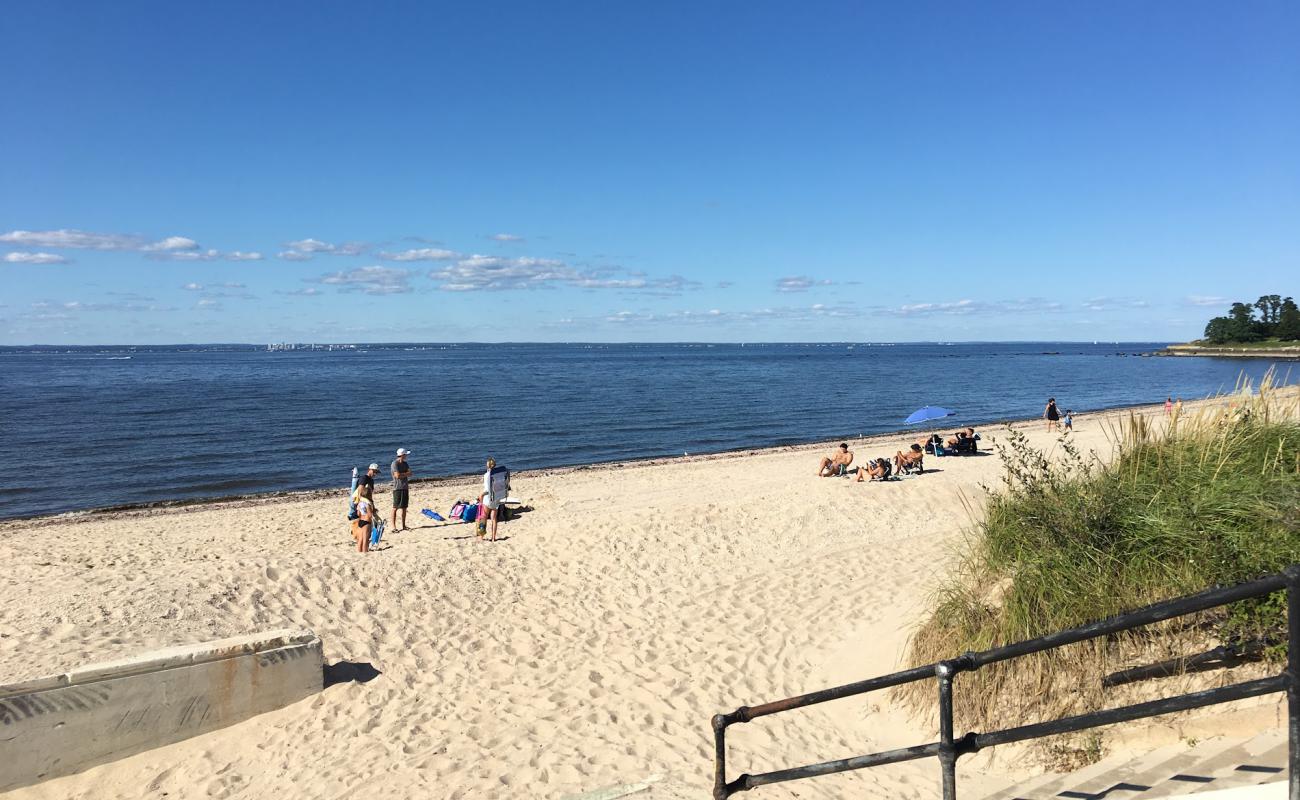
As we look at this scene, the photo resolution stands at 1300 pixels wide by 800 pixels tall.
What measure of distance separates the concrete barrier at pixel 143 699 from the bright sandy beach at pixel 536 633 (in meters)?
0.16

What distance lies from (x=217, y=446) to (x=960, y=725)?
3068cm

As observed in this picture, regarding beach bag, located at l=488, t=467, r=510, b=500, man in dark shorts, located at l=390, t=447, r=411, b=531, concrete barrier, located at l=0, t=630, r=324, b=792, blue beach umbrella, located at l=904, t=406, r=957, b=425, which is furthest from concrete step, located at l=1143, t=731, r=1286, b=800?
blue beach umbrella, located at l=904, t=406, r=957, b=425

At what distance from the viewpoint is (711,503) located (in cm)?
1549

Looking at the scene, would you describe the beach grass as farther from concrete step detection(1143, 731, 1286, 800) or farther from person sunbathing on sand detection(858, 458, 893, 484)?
person sunbathing on sand detection(858, 458, 893, 484)

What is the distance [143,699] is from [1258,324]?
509 feet

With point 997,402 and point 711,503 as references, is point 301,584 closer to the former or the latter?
point 711,503

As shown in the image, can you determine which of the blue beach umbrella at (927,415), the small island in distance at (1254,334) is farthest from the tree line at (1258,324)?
the blue beach umbrella at (927,415)

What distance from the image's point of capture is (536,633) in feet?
31.6

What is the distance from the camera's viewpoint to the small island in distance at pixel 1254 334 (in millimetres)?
112562

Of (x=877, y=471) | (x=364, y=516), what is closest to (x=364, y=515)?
(x=364, y=516)

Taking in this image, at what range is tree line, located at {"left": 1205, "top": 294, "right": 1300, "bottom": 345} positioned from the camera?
389ft

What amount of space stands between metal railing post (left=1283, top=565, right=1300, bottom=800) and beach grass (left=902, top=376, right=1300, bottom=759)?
130 inches

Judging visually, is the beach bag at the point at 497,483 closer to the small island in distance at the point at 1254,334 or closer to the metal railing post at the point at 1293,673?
the metal railing post at the point at 1293,673

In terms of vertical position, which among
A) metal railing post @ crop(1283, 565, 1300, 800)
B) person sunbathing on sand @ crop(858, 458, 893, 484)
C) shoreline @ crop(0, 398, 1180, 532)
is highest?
metal railing post @ crop(1283, 565, 1300, 800)
